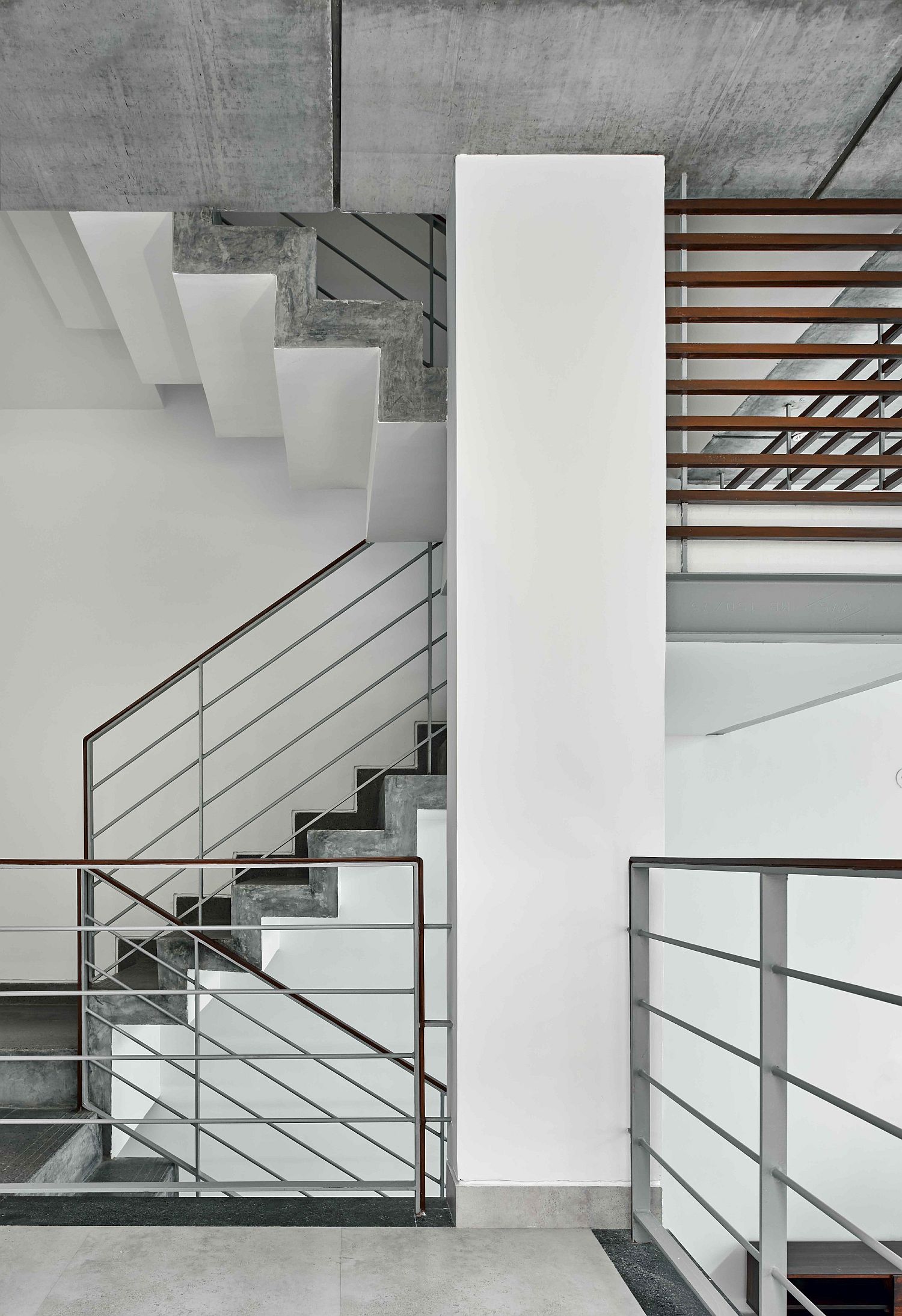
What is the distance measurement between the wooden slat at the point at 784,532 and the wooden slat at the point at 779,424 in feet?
0.87

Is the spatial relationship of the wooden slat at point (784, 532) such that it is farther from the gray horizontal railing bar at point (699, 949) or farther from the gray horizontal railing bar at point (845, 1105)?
the gray horizontal railing bar at point (845, 1105)

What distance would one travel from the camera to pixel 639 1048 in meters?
2.29

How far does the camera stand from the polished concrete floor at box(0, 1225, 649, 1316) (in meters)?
1.88

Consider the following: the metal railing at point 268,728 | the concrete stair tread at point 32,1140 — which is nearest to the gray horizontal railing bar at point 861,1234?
the concrete stair tread at point 32,1140

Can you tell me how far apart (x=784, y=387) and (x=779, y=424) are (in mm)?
108

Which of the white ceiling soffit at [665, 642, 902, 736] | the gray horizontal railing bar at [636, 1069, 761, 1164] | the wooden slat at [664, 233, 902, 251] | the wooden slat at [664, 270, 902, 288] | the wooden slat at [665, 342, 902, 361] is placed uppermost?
the wooden slat at [664, 233, 902, 251]

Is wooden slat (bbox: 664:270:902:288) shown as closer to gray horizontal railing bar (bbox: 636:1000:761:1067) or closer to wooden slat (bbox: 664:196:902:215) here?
wooden slat (bbox: 664:196:902:215)

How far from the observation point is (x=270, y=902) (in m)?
3.52

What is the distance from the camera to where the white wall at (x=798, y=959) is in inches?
189

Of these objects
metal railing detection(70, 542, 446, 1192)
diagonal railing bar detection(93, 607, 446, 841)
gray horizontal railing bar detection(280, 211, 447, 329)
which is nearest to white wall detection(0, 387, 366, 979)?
metal railing detection(70, 542, 446, 1192)

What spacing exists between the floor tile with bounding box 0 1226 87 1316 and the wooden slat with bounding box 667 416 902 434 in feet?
7.93

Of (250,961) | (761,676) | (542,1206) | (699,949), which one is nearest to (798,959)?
(761,676)

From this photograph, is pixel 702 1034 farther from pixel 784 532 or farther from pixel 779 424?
pixel 779 424

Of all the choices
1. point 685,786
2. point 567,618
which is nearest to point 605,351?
point 567,618
